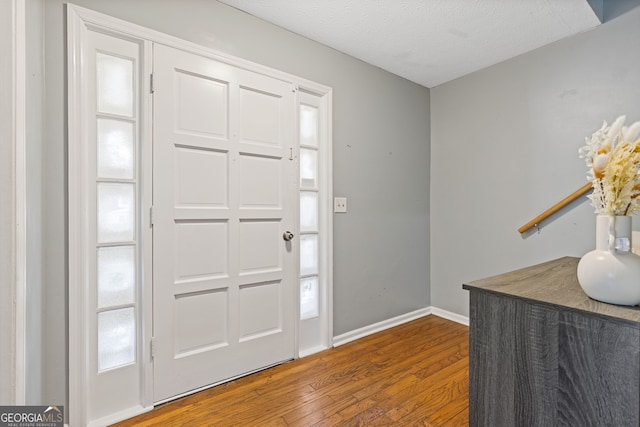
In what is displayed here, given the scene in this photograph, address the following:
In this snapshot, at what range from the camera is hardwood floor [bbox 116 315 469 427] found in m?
1.52

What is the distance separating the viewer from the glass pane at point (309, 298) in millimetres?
2234

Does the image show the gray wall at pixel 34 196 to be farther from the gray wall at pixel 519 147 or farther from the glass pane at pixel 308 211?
the gray wall at pixel 519 147

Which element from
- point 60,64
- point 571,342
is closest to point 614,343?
point 571,342

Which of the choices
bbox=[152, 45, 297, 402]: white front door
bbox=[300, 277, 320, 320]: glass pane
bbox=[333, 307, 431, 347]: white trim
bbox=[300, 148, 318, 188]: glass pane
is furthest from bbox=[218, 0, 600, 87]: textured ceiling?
bbox=[333, 307, 431, 347]: white trim

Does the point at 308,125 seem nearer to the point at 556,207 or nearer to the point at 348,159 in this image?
the point at 348,159

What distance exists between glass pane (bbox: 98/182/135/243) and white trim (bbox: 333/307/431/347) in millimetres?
1653

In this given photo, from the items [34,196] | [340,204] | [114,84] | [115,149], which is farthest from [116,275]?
[340,204]

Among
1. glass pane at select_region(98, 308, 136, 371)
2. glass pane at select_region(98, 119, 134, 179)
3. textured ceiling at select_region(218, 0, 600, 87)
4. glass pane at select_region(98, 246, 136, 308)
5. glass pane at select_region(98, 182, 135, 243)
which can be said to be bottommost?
glass pane at select_region(98, 308, 136, 371)

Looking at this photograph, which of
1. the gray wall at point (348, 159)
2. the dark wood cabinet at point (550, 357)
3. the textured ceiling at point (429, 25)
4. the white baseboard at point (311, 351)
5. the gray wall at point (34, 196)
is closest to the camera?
the dark wood cabinet at point (550, 357)

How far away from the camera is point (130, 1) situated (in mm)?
1531

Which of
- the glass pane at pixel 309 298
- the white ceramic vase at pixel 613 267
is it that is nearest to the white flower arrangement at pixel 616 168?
the white ceramic vase at pixel 613 267

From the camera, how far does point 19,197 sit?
956 millimetres

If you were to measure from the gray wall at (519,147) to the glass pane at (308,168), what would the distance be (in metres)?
1.43

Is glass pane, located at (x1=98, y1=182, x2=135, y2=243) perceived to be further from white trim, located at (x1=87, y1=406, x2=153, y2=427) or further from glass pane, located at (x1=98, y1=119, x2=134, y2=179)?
white trim, located at (x1=87, y1=406, x2=153, y2=427)
